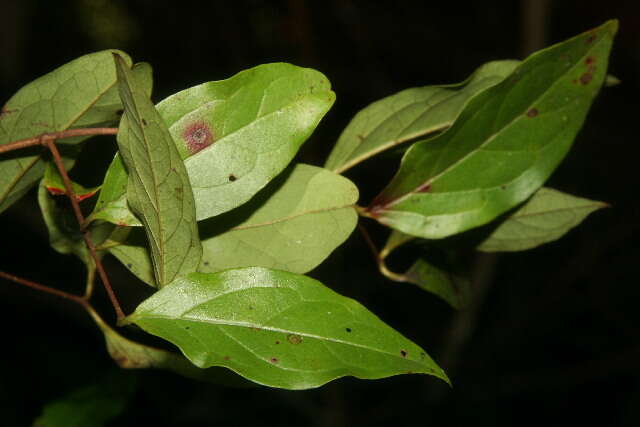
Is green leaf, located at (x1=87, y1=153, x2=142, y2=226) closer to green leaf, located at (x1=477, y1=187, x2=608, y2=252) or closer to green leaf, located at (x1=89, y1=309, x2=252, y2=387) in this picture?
green leaf, located at (x1=89, y1=309, x2=252, y2=387)

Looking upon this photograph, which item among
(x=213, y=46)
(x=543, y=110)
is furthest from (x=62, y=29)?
(x=543, y=110)

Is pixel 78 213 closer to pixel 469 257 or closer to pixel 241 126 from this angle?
pixel 241 126

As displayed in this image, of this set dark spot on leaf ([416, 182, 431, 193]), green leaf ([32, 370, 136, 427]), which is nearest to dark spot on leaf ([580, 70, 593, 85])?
dark spot on leaf ([416, 182, 431, 193])

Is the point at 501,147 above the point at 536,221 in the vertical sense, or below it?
above

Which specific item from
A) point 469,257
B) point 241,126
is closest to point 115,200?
point 241,126

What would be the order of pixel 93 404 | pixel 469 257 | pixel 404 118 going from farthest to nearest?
pixel 469 257 → pixel 93 404 → pixel 404 118

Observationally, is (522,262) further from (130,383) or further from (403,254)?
(130,383)

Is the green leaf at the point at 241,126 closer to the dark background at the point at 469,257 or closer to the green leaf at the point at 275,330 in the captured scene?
the green leaf at the point at 275,330
